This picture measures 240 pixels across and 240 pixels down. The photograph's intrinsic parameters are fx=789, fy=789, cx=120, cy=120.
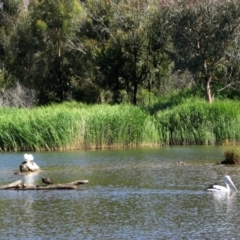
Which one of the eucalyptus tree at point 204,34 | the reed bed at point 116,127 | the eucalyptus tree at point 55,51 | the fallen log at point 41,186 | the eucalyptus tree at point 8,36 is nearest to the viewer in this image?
the fallen log at point 41,186

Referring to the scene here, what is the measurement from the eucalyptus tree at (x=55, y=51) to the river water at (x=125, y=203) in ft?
79.3

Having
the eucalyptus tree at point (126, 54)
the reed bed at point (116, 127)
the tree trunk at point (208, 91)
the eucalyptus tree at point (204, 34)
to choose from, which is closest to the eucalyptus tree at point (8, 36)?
the eucalyptus tree at point (126, 54)

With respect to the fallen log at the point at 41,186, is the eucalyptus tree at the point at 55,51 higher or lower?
higher

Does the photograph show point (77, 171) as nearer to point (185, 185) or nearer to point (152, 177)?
point (152, 177)

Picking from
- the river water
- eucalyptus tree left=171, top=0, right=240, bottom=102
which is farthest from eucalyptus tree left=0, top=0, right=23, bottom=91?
the river water

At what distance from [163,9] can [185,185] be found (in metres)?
22.9

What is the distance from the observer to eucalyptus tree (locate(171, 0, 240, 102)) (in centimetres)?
3869

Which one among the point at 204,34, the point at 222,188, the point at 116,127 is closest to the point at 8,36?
the point at 204,34

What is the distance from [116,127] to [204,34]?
33.4 ft

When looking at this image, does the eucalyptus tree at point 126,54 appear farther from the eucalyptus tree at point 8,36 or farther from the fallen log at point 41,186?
the fallen log at point 41,186

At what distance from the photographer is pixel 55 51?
5069cm

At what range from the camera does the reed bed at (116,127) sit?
30609mm

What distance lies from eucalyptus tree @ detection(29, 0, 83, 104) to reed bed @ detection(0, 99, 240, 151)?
1616cm

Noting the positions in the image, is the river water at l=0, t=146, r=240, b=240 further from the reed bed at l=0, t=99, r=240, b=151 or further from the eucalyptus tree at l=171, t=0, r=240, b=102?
the eucalyptus tree at l=171, t=0, r=240, b=102
